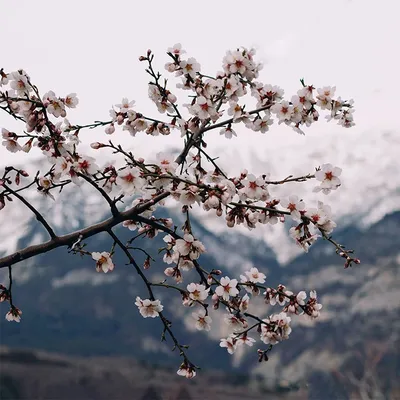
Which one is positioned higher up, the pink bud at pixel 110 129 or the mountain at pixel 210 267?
the mountain at pixel 210 267

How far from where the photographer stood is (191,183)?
1876 millimetres

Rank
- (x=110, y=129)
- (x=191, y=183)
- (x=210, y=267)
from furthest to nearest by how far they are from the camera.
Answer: (x=210, y=267) → (x=110, y=129) → (x=191, y=183)

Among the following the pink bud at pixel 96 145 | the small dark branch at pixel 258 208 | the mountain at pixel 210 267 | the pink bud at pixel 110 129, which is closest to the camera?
the small dark branch at pixel 258 208

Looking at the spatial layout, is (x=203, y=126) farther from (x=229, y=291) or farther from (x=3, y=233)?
(x=3, y=233)

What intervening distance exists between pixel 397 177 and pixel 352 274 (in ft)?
28.7

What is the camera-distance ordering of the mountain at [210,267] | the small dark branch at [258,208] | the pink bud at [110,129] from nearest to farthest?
1. the small dark branch at [258,208]
2. the pink bud at [110,129]
3. the mountain at [210,267]

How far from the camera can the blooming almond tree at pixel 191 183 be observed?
6.62 ft

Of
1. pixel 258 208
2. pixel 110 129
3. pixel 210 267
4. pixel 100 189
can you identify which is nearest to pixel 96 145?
pixel 100 189

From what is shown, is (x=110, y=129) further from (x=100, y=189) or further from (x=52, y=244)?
(x=52, y=244)

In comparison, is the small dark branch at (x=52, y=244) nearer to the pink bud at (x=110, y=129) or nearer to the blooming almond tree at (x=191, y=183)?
the blooming almond tree at (x=191, y=183)

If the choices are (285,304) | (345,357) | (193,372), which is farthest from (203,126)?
(345,357)

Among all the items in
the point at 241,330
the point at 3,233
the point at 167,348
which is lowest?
the point at 241,330

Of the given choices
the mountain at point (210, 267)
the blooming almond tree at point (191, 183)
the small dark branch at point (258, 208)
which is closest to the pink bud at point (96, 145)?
the blooming almond tree at point (191, 183)

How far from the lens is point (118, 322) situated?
136ft
